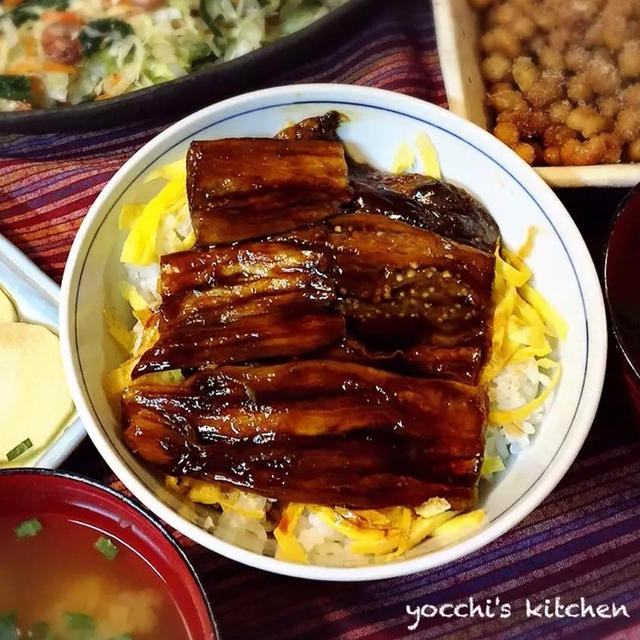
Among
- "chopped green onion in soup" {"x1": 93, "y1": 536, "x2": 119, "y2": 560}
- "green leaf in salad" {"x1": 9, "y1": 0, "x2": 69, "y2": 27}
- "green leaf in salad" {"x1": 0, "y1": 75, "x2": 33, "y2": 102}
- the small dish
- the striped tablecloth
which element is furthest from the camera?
"green leaf in salad" {"x1": 9, "y1": 0, "x2": 69, "y2": 27}

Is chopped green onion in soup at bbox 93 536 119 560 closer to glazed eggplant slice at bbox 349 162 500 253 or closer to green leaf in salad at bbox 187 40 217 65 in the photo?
glazed eggplant slice at bbox 349 162 500 253

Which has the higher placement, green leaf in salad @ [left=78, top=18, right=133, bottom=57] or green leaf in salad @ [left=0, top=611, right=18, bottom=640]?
green leaf in salad @ [left=78, top=18, right=133, bottom=57]

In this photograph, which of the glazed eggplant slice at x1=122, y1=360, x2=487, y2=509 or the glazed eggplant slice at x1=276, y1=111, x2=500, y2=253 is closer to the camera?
the glazed eggplant slice at x1=122, y1=360, x2=487, y2=509

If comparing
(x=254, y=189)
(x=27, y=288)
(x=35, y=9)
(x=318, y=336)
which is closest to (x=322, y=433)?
(x=318, y=336)

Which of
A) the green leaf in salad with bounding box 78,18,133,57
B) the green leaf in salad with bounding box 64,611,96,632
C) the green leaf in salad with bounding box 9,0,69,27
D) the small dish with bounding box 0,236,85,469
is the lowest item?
the green leaf in salad with bounding box 64,611,96,632

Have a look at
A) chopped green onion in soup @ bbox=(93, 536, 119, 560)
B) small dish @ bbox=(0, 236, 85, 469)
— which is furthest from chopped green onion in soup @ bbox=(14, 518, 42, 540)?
small dish @ bbox=(0, 236, 85, 469)

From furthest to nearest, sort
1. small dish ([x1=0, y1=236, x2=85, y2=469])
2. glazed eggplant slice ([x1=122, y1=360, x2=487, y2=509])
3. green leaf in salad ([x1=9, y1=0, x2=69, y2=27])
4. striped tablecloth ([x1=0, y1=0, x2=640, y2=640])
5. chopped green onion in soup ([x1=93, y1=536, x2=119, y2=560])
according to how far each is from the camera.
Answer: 1. green leaf in salad ([x1=9, y1=0, x2=69, y2=27])
2. small dish ([x1=0, y1=236, x2=85, y2=469])
3. striped tablecloth ([x1=0, y1=0, x2=640, y2=640])
4. chopped green onion in soup ([x1=93, y1=536, x2=119, y2=560])
5. glazed eggplant slice ([x1=122, y1=360, x2=487, y2=509])

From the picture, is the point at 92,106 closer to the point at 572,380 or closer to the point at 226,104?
the point at 226,104

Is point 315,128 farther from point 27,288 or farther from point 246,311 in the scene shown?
point 27,288
